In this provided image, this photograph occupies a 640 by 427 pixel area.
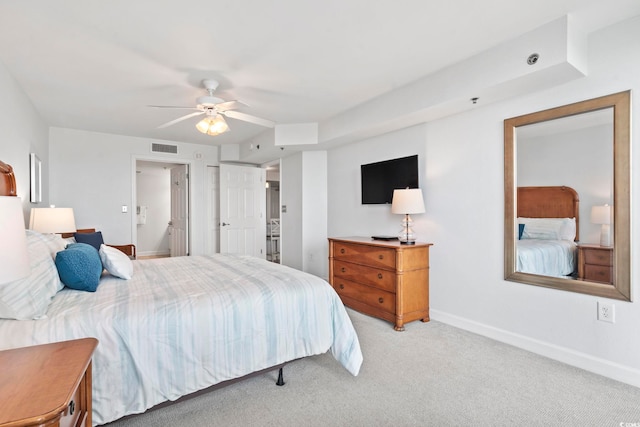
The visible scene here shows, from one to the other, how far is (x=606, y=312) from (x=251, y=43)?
3103 mm

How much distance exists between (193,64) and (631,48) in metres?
3.11

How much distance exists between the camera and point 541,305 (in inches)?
99.3

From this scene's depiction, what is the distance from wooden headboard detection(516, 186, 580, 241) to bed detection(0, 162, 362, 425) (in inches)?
70.1

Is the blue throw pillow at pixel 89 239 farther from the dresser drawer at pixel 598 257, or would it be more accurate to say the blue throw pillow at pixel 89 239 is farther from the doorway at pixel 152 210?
the dresser drawer at pixel 598 257

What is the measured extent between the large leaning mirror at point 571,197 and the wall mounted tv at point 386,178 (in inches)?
38.8

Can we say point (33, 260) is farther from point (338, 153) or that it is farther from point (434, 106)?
point (338, 153)

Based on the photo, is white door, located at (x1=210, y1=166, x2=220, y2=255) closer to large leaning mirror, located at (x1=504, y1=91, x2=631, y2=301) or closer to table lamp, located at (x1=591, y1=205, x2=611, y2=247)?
large leaning mirror, located at (x1=504, y1=91, x2=631, y2=301)

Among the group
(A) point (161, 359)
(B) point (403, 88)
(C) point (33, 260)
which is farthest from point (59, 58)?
(B) point (403, 88)

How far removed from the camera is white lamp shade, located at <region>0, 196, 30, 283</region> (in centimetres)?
81

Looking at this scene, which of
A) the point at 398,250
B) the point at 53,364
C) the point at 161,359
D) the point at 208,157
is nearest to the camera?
the point at 53,364

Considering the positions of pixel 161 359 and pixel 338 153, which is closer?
pixel 161 359

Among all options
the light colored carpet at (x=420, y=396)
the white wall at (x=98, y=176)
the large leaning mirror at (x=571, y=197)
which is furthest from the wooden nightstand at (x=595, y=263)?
the white wall at (x=98, y=176)

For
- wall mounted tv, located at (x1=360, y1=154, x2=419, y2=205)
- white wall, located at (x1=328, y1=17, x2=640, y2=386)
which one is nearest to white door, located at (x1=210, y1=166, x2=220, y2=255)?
wall mounted tv, located at (x1=360, y1=154, x2=419, y2=205)

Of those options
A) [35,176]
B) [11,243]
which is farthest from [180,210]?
[11,243]
